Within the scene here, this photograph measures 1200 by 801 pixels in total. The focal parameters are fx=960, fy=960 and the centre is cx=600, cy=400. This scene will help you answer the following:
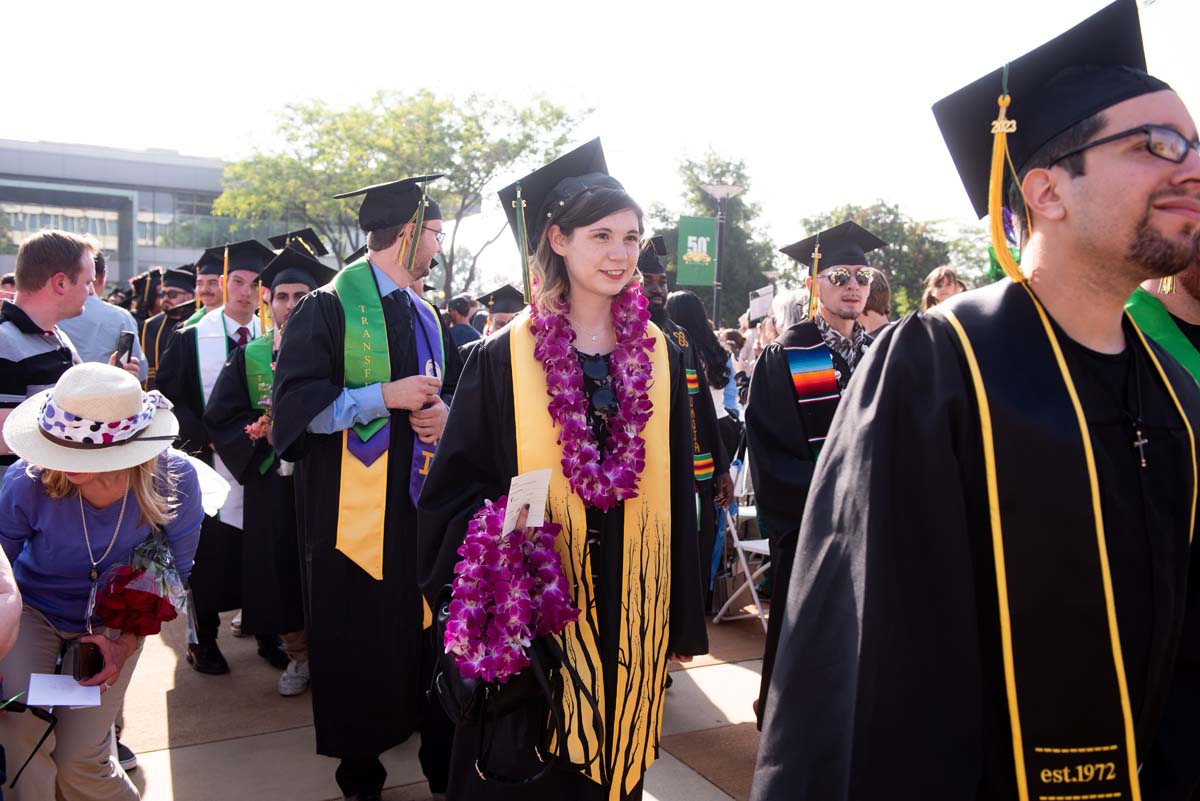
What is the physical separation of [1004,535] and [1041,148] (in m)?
0.69

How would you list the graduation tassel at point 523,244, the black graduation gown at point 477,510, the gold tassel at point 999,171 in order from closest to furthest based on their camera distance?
the gold tassel at point 999,171 → the black graduation gown at point 477,510 → the graduation tassel at point 523,244

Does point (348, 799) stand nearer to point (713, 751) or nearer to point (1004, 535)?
point (713, 751)

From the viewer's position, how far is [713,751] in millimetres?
4270

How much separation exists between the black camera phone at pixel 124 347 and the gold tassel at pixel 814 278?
13.5ft

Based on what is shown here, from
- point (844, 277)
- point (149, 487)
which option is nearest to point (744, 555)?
point (844, 277)

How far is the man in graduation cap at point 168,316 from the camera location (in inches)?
324

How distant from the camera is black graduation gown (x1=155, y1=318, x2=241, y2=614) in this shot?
17.7 ft

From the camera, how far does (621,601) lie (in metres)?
2.62

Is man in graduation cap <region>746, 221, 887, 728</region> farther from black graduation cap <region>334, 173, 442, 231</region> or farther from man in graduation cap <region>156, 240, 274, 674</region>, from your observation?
man in graduation cap <region>156, 240, 274, 674</region>

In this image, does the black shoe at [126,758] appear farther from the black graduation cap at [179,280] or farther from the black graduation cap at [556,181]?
the black graduation cap at [179,280]

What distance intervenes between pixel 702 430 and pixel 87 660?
2845 millimetres

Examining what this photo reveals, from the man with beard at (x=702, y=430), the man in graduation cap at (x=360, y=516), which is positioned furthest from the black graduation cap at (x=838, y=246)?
the man in graduation cap at (x=360, y=516)

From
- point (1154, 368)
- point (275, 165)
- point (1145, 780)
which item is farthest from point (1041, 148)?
point (275, 165)

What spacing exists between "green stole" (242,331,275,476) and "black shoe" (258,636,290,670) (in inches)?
44.3
